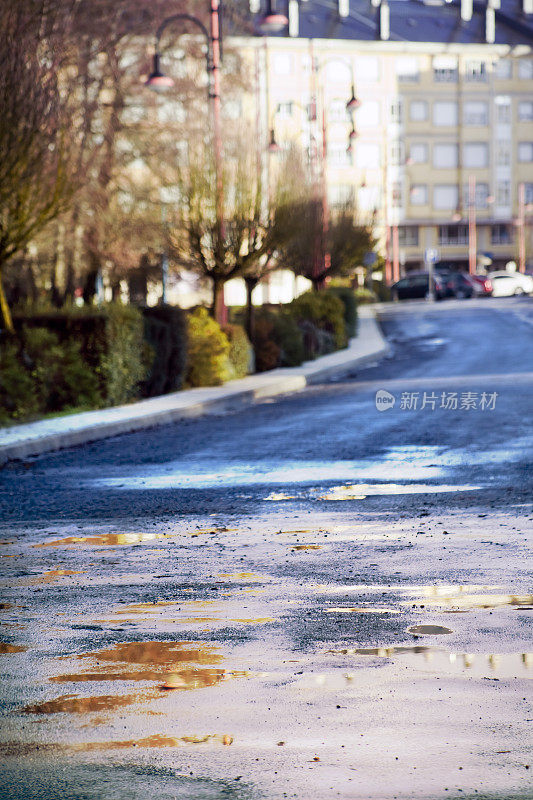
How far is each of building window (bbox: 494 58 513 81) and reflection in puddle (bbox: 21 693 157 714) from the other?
11282cm

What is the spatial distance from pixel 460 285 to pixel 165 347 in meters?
56.1

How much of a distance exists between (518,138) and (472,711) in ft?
380

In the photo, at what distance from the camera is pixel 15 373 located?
1867cm

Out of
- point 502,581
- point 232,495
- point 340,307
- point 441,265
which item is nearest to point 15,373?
point 232,495

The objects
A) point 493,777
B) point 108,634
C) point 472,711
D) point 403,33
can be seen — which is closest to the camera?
point 493,777

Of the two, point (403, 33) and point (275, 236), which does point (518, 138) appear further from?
point (275, 236)

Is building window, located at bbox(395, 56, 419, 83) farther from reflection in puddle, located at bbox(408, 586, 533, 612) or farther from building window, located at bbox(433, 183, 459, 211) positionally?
reflection in puddle, located at bbox(408, 586, 533, 612)

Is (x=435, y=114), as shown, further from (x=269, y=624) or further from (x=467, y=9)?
(x=269, y=624)

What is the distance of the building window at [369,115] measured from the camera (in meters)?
109

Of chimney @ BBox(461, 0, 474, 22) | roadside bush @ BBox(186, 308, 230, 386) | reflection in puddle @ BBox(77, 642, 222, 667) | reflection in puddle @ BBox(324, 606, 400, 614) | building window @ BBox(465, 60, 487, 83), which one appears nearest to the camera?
reflection in puddle @ BBox(77, 642, 222, 667)

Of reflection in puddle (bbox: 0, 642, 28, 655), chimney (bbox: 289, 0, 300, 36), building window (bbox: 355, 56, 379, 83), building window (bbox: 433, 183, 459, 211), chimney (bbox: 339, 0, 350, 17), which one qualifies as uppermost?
chimney (bbox: 339, 0, 350, 17)

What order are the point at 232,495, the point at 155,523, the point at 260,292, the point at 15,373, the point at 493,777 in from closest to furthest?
the point at 493,777 < the point at 155,523 < the point at 232,495 < the point at 15,373 < the point at 260,292

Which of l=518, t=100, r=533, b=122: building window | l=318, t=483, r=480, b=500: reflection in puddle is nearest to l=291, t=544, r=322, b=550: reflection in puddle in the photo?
l=318, t=483, r=480, b=500: reflection in puddle

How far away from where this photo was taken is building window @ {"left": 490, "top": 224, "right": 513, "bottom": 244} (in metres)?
116
